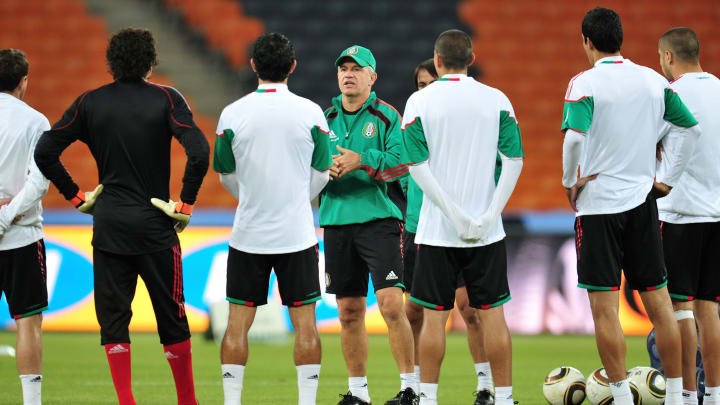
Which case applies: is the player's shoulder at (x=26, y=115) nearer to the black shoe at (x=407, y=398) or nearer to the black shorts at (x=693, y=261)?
the black shoe at (x=407, y=398)

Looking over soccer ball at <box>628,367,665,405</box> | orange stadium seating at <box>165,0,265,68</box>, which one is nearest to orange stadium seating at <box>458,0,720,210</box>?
orange stadium seating at <box>165,0,265,68</box>

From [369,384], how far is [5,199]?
3403 millimetres

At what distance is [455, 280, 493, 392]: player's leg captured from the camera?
645 centimetres

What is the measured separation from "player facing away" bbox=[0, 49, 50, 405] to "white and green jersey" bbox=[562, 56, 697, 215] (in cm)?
315

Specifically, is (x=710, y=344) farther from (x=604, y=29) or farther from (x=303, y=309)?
(x=303, y=309)

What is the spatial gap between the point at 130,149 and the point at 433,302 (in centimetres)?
189

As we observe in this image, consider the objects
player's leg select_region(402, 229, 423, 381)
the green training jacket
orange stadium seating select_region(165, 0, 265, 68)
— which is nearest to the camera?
the green training jacket

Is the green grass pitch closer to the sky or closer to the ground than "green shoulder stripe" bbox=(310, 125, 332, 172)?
closer to the ground

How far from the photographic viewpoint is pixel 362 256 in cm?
632

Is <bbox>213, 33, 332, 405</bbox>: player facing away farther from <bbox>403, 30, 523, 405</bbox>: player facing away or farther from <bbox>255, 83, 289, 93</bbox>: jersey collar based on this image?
<bbox>403, 30, 523, 405</bbox>: player facing away

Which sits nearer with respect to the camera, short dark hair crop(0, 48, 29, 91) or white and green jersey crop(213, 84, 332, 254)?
white and green jersey crop(213, 84, 332, 254)

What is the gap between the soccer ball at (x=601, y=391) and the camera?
233 inches

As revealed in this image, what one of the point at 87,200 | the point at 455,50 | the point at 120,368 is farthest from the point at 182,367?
the point at 455,50

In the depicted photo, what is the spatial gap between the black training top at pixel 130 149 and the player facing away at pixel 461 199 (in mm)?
1256
